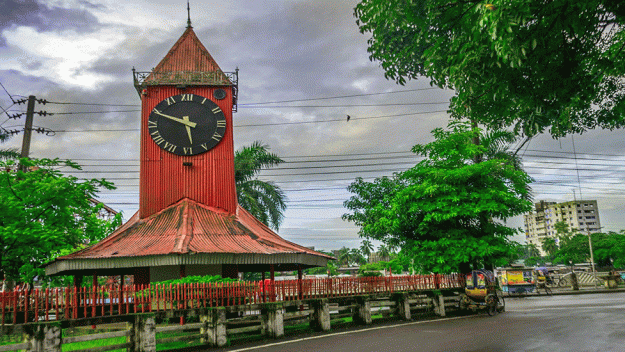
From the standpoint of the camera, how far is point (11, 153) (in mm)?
28719

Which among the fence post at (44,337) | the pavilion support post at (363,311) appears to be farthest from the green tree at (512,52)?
the pavilion support post at (363,311)

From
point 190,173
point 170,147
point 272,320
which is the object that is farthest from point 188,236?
point 272,320

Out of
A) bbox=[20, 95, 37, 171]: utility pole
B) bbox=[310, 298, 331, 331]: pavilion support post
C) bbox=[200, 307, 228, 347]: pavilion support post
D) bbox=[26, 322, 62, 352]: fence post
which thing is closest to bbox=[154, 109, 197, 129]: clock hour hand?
bbox=[20, 95, 37, 171]: utility pole

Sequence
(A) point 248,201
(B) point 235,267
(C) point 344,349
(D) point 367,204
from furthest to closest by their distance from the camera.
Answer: (A) point 248,201 → (D) point 367,204 → (B) point 235,267 → (C) point 344,349

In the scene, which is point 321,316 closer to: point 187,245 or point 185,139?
point 187,245

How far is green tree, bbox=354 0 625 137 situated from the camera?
7.84 meters

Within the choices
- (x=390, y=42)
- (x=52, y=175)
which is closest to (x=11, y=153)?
(x=52, y=175)

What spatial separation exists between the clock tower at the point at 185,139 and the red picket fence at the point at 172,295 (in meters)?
6.26

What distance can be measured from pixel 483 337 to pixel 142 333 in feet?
31.0

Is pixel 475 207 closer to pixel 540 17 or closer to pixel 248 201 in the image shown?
pixel 540 17

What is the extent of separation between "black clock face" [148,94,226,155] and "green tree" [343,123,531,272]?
9.54 m

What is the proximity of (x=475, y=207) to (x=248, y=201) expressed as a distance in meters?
21.0

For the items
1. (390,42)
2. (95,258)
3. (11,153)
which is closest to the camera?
(390,42)

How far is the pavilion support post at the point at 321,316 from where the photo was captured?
58.9ft
